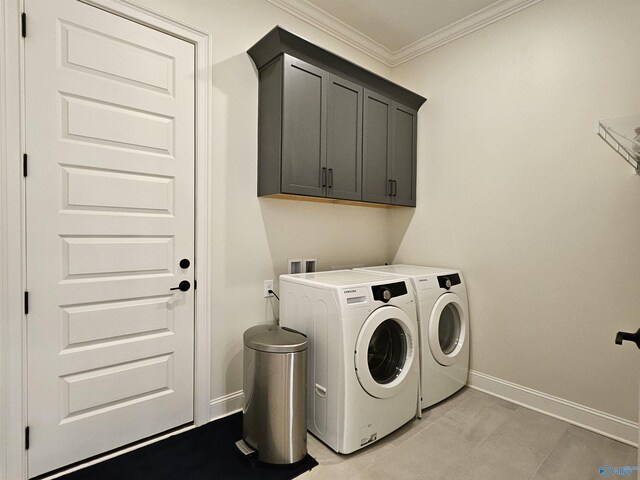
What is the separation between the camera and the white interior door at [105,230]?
1.62m

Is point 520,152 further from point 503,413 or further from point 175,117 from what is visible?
point 175,117

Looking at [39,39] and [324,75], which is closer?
[39,39]

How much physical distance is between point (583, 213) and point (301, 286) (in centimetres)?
181

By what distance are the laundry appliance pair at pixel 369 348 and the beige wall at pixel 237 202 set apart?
268 mm

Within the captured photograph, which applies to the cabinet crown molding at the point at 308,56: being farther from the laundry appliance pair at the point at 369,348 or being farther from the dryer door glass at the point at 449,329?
the dryer door glass at the point at 449,329

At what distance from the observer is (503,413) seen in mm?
2283

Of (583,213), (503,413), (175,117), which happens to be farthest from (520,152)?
(175,117)

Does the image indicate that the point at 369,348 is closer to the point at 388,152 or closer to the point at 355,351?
the point at 355,351

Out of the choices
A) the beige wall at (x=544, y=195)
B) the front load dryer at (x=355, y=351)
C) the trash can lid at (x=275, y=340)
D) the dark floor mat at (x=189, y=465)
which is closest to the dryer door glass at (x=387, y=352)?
the front load dryer at (x=355, y=351)

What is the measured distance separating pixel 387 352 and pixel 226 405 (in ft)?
3.57

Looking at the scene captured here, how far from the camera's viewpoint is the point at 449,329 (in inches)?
102

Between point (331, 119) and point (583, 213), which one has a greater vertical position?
point (331, 119)

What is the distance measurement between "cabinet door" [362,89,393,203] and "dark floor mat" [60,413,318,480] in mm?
1796

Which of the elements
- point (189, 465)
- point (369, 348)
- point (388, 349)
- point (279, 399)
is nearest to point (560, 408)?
point (388, 349)
